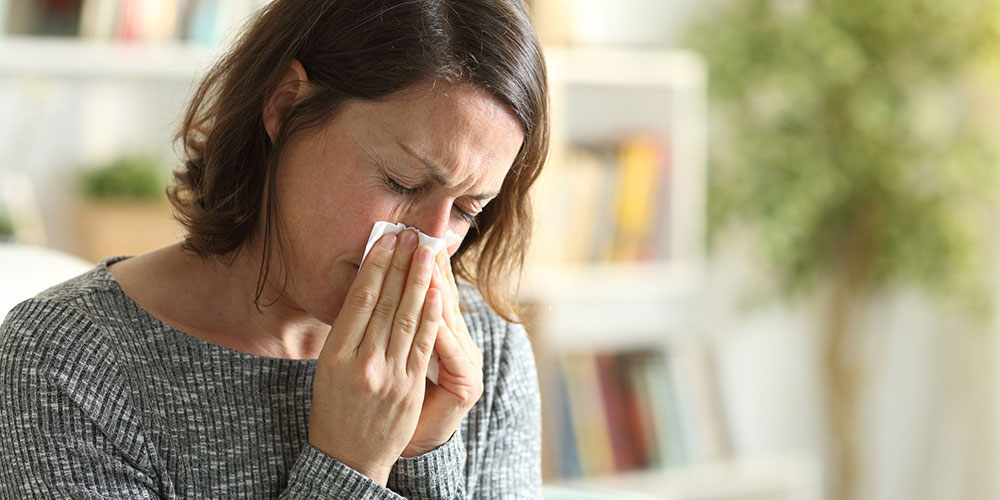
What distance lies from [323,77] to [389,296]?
222mm

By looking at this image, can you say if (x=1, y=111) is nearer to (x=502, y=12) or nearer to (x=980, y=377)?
(x=502, y=12)

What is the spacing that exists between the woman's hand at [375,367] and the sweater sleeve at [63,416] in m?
0.18

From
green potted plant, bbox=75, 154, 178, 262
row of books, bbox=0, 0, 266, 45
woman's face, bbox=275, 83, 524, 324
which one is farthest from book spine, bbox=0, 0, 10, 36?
woman's face, bbox=275, 83, 524, 324

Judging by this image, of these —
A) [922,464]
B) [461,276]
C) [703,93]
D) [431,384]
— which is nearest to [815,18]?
[703,93]

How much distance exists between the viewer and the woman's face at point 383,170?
1.04 m

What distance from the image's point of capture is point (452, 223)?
3.78ft

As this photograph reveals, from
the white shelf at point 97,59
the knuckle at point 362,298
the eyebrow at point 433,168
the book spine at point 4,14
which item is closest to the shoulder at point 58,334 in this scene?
the knuckle at point 362,298

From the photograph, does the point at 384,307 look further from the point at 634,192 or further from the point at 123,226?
the point at 634,192

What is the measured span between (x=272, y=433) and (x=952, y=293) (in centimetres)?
225

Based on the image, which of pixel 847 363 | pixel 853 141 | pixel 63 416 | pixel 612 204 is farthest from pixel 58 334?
pixel 847 363

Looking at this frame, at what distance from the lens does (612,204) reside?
2.73 meters

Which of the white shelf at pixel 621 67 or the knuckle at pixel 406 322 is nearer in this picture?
the knuckle at pixel 406 322

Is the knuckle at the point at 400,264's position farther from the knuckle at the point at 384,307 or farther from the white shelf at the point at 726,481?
the white shelf at the point at 726,481

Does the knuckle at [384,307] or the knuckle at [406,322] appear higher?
the knuckle at [384,307]
